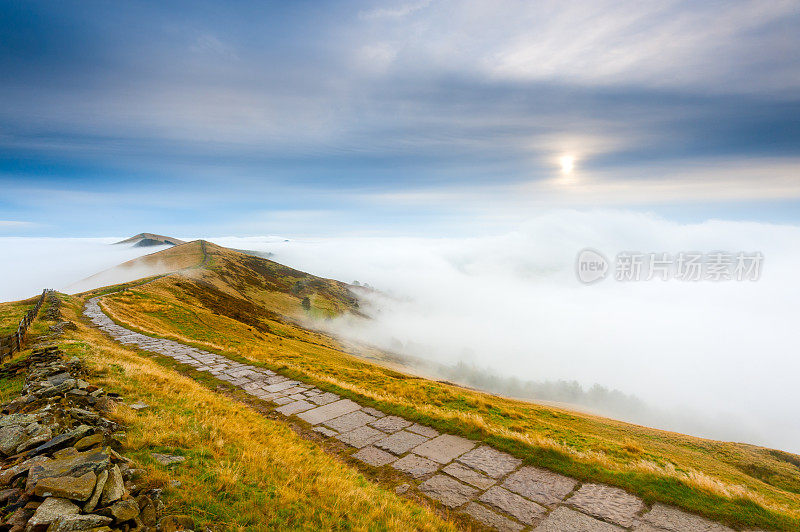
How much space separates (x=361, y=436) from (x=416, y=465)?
8.99ft

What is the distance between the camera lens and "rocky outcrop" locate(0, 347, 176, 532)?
4.71 metres

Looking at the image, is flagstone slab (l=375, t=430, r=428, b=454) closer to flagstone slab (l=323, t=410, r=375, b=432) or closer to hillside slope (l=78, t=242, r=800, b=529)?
hillside slope (l=78, t=242, r=800, b=529)

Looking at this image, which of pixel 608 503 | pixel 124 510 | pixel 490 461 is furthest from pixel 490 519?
pixel 124 510

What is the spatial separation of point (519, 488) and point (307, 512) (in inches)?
224

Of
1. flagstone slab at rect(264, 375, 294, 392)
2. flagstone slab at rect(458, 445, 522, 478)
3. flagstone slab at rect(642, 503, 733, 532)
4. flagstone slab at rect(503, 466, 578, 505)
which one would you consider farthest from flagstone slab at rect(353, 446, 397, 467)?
flagstone slab at rect(264, 375, 294, 392)

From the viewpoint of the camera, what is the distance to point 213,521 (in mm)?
5875

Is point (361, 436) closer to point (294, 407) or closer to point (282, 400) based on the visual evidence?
point (294, 407)

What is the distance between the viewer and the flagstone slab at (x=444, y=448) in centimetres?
1052

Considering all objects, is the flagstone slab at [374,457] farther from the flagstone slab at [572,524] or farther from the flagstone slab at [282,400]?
the flagstone slab at [282,400]

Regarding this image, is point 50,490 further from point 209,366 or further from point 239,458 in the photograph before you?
point 209,366

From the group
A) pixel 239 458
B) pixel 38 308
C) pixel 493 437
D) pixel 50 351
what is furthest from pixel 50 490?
pixel 38 308

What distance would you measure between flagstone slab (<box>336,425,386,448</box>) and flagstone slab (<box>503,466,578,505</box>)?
15.4 ft

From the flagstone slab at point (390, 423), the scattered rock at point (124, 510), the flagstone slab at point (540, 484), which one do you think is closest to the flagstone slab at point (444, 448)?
the flagstone slab at point (390, 423)

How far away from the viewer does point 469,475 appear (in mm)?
9453
